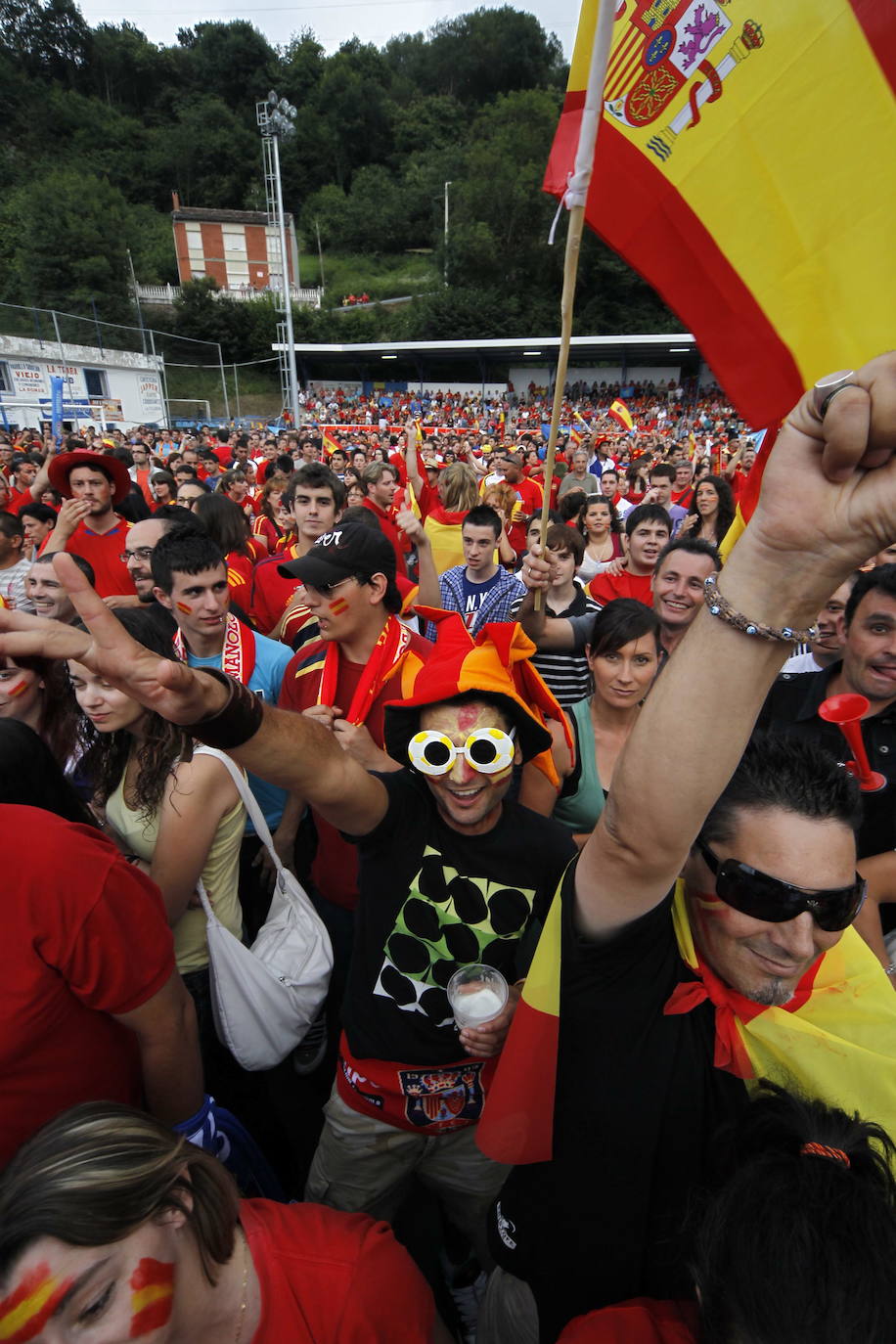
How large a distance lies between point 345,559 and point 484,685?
1.21 meters

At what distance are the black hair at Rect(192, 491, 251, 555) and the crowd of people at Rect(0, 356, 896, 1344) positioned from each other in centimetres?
259

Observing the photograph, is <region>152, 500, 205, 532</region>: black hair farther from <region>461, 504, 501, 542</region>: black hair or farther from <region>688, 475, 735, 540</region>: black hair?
<region>688, 475, 735, 540</region>: black hair

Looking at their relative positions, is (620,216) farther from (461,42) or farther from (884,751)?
(461,42)

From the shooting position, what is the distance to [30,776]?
185 cm

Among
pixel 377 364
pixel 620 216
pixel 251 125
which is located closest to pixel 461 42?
pixel 251 125

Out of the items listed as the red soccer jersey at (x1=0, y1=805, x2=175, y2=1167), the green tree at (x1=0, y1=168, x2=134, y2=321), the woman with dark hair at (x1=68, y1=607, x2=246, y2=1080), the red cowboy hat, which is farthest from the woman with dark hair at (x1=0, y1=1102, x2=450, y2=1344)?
the green tree at (x1=0, y1=168, x2=134, y2=321)

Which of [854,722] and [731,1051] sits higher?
[854,722]

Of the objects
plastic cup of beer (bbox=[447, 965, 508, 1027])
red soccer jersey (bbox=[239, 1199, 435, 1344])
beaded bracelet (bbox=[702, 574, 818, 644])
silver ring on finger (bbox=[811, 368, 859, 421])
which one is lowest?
red soccer jersey (bbox=[239, 1199, 435, 1344])

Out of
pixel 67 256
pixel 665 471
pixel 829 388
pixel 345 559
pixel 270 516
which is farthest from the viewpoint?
pixel 67 256

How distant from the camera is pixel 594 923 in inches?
47.9

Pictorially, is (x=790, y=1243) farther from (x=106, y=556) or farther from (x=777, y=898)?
(x=106, y=556)

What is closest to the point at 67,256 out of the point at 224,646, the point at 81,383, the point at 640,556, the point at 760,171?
the point at 81,383

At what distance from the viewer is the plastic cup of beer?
164 cm

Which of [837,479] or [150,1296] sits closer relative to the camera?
[837,479]
